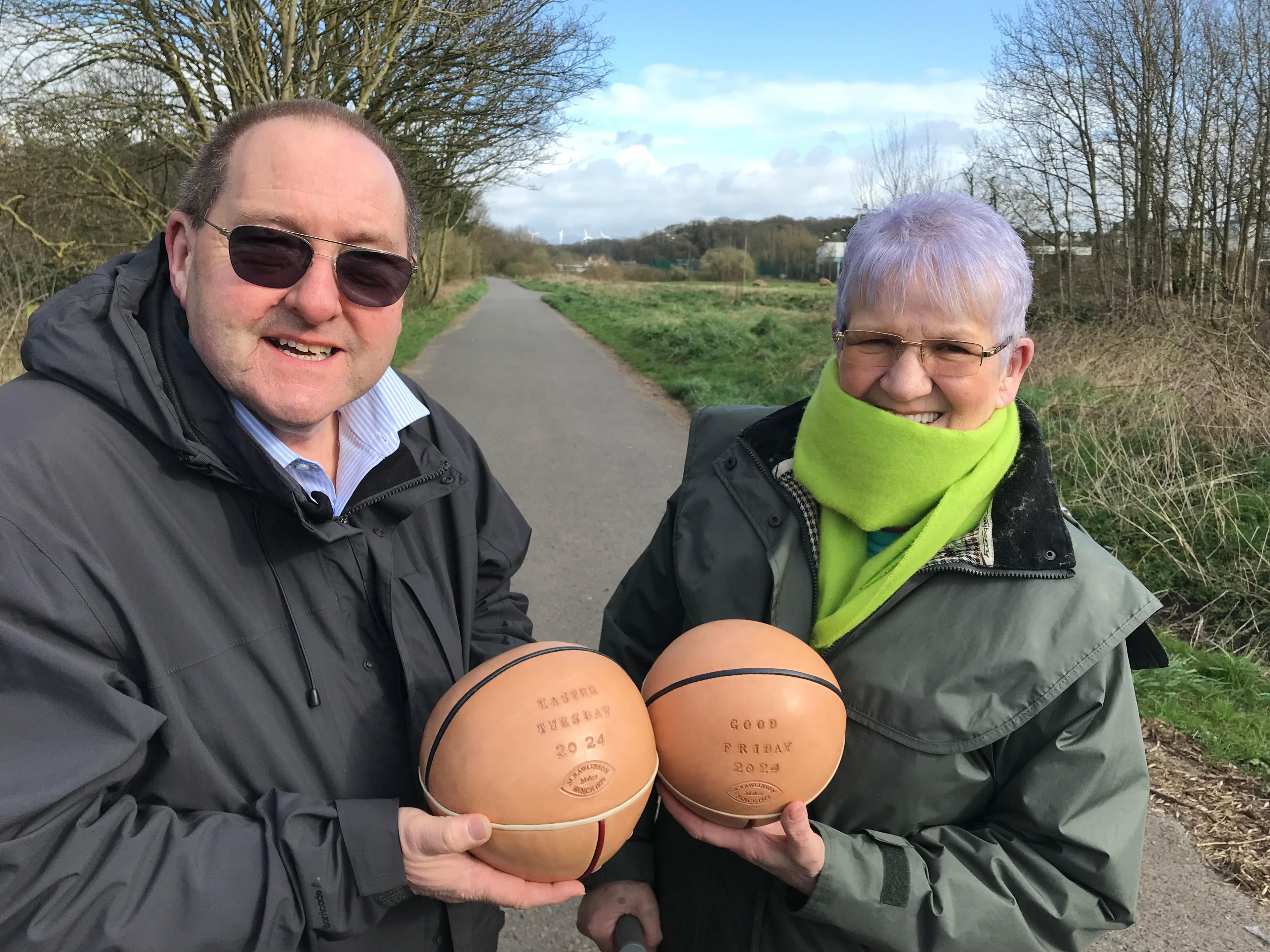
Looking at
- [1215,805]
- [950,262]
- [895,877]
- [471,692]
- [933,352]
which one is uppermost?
[950,262]

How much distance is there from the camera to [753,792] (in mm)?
1617

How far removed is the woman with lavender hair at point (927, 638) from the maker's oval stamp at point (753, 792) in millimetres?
56

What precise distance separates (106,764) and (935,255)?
5.86 ft

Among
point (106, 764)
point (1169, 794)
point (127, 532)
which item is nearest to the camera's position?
point (106, 764)

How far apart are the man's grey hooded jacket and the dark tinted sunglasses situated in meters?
0.19

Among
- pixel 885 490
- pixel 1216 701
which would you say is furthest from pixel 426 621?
pixel 1216 701

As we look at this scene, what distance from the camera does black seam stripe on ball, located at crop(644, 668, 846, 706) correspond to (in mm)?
1656

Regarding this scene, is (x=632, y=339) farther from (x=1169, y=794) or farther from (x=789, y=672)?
(x=789, y=672)

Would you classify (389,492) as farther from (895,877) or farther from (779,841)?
(895,877)

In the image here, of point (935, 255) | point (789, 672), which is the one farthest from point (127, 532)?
point (935, 255)

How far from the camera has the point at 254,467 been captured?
64.8 inches

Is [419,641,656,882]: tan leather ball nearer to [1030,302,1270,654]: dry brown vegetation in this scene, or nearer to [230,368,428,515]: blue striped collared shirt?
[230,368,428,515]: blue striped collared shirt

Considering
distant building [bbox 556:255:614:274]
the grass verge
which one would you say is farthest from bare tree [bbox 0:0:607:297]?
distant building [bbox 556:255:614:274]

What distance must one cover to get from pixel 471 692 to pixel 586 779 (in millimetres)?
293
